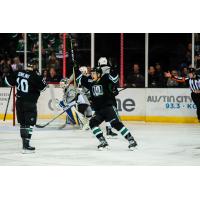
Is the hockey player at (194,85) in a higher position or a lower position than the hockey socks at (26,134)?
higher

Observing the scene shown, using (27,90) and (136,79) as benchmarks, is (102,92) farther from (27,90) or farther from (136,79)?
(136,79)

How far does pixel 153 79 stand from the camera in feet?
62.3

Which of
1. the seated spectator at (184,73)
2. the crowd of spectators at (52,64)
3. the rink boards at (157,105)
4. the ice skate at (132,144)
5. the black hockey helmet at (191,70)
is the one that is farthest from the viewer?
the crowd of spectators at (52,64)

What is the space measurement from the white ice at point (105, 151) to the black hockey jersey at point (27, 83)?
0.99 m

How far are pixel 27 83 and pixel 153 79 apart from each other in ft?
26.3

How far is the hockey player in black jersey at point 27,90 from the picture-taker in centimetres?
1143

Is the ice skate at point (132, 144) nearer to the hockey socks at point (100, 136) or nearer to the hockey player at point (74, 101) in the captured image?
the hockey socks at point (100, 136)

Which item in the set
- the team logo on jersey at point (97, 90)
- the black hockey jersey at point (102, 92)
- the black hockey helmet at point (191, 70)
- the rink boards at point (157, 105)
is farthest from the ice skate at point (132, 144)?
the rink boards at point (157, 105)

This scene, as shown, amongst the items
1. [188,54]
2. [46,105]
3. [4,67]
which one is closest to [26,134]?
[46,105]
